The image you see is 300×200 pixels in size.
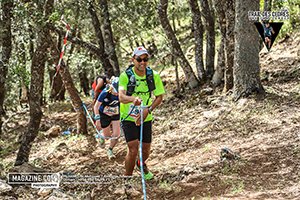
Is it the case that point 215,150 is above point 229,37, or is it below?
below

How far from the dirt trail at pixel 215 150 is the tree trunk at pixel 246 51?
15.9 inches

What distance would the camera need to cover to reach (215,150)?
23.9 ft

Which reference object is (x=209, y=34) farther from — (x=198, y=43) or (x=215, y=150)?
(x=215, y=150)

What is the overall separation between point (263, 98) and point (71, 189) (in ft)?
15.5

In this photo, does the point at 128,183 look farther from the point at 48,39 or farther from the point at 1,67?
the point at 1,67

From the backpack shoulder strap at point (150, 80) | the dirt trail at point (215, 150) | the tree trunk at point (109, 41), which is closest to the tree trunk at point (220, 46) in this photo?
the dirt trail at point (215, 150)

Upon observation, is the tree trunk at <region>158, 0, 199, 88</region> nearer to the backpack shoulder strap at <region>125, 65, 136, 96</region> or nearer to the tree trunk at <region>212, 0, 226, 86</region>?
the tree trunk at <region>212, 0, 226, 86</region>

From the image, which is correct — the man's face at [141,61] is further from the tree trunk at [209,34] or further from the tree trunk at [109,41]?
the tree trunk at [109,41]

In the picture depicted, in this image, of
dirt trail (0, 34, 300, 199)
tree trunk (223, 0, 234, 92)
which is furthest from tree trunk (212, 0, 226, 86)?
dirt trail (0, 34, 300, 199)

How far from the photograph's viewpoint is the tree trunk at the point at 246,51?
898 centimetres

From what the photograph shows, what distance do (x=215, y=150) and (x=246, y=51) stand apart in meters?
2.88

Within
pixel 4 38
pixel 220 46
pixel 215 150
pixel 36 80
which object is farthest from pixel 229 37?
pixel 4 38

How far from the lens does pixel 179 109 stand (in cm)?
1205

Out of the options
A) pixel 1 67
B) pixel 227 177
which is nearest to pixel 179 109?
pixel 1 67
